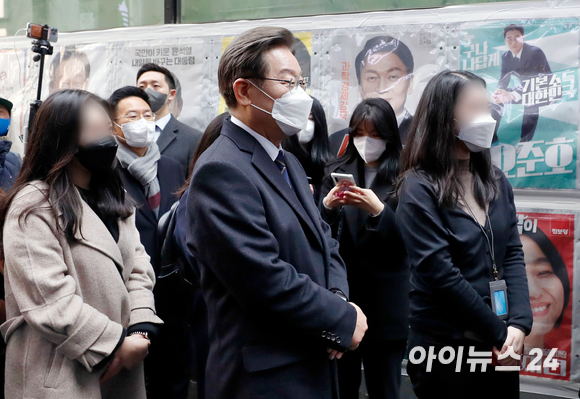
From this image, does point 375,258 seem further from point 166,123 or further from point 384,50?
point 166,123

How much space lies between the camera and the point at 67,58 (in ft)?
16.8

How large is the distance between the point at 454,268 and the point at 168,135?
2.54 meters

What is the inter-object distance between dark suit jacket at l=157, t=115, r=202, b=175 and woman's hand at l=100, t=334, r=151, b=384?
6.59 feet

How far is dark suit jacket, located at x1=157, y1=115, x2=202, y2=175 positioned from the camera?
12.9 ft

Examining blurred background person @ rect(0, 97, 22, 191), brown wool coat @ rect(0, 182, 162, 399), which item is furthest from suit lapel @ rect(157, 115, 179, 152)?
brown wool coat @ rect(0, 182, 162, 399)

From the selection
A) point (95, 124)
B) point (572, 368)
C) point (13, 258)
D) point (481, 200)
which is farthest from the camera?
point (572, 368)

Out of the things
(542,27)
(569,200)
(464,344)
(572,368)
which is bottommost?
(572,368)

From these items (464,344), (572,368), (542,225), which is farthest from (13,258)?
(572,368)

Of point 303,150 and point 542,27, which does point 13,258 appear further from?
point 542,27

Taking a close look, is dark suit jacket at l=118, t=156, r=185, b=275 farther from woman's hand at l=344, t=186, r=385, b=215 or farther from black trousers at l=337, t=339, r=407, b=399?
black trousers at l=337, t=339, r=407, b=399

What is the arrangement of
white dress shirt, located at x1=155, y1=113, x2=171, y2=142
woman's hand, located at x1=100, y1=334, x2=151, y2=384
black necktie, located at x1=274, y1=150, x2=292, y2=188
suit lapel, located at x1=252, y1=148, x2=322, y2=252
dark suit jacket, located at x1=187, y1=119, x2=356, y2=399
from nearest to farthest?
1. dark suit jacket, located at x1=187, y1=119, x2=356, y2=399
2. suit lapel, located at x1=252, y1=148, x2=322, y2=252
3. black necktie, located at x1=274, y1=150, x2=292, y2=188
4. woman's hand, located at x1=100, y1=334, x2=151, y2=384
5. white dress shirt, located at x1=155, y1=113, x2=171, y2=142

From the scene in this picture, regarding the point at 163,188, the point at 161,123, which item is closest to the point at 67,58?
the point at 161,123

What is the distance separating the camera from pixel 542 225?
11.8 ft

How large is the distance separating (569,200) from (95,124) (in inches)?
117
